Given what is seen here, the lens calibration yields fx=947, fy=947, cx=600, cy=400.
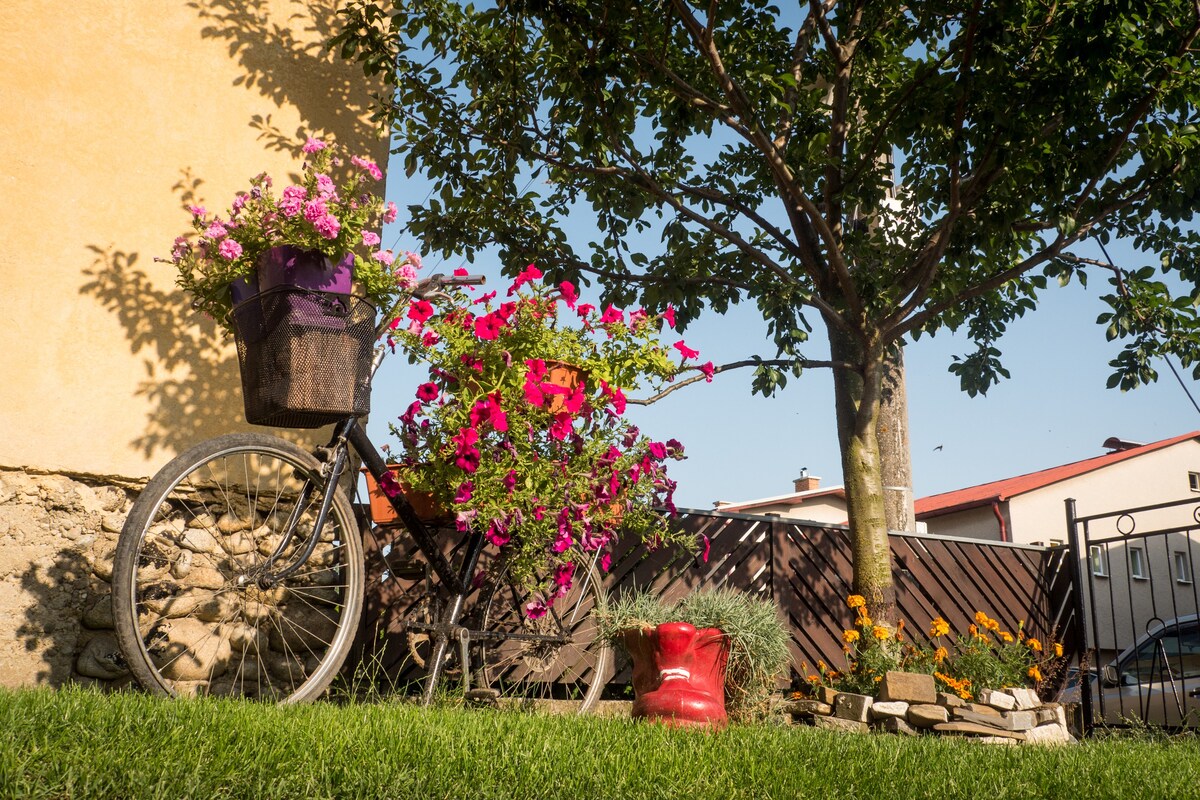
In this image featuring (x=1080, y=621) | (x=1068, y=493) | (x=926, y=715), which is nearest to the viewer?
(x=926, y=715)

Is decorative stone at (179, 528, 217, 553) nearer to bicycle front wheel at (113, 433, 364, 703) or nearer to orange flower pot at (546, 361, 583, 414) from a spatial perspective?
bicycle front wheel at (113, 433, 364, 703)

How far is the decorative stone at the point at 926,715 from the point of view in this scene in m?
4.78

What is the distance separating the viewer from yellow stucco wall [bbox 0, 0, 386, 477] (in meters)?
3.61

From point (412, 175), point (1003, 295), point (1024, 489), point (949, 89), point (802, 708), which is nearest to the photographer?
point (949, 89)

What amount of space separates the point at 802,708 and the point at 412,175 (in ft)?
12.6

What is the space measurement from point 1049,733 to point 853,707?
1.25m

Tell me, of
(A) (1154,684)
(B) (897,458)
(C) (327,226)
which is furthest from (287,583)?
(A) (1154,684)

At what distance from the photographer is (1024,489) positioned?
62.3 feet

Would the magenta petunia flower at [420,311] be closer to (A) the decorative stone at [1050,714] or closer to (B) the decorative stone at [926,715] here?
(B) the decorative stone at [926,715]

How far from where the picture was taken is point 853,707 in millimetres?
4977

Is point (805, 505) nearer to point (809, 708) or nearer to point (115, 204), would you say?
point (809, 708)

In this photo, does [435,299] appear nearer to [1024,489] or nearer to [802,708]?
[802,708]

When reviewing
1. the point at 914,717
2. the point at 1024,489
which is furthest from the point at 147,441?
the point at 1024,489

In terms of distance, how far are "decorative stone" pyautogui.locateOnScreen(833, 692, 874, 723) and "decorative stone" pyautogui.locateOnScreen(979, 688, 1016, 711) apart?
826 millimetres
